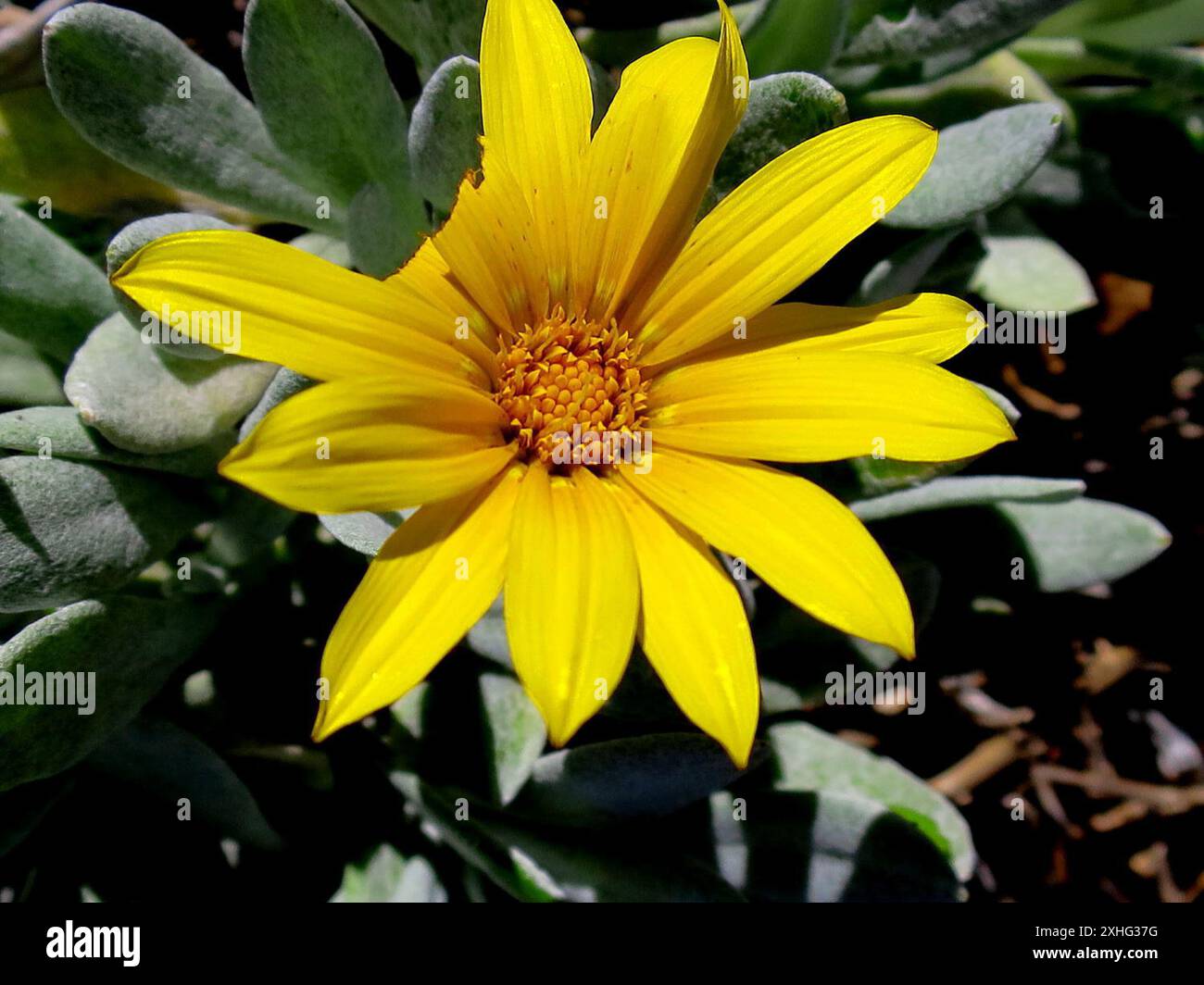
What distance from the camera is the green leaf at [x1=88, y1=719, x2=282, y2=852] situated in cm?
200

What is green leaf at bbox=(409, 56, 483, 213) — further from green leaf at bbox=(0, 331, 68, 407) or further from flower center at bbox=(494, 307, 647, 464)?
green leaf at bbox=(0, 331, 68, 407)

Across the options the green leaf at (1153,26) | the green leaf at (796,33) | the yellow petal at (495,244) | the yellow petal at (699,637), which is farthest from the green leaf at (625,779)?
the green leaf at (1153,26)

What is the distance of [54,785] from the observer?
6.72 ft

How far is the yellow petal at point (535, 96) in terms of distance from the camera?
1557 millimetres

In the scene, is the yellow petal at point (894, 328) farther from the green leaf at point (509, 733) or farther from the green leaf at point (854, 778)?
the green leaf at point (854, 778)

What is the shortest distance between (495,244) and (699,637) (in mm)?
627

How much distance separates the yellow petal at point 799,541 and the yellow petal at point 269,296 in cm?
44

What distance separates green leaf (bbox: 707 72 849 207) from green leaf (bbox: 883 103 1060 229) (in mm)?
238

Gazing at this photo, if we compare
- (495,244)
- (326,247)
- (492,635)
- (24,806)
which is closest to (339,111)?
(326,247)

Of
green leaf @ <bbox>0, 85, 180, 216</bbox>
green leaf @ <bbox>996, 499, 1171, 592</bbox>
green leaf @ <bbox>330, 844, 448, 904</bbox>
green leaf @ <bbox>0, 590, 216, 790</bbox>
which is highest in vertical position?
green leaf @ <bbox>0, 85, 180, 216</bbox>

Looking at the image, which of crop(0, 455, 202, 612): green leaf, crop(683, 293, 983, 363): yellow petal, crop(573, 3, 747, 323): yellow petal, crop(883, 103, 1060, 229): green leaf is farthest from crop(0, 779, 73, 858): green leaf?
crop(883, 103, 1060, 229): green leaf

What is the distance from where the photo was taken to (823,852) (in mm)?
2086

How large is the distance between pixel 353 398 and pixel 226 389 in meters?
0.66
